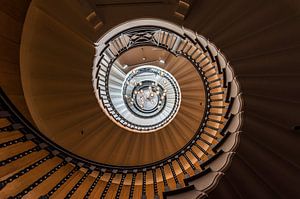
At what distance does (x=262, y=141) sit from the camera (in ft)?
10.4

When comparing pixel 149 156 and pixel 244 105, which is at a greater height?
pixel 244 105

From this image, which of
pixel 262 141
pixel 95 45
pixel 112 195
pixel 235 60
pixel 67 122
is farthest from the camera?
pixel 67 122

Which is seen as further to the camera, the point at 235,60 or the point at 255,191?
the point at 235,60

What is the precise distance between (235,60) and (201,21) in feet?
3.29

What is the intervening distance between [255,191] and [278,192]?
0.31m

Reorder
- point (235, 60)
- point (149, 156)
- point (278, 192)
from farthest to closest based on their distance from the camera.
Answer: point (149, 156) → point (235, 60) → point (278, 192)

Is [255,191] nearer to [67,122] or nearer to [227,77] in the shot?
[227,77]

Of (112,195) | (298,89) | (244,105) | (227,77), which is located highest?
(227,77)

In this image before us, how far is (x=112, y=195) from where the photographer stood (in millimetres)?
4914

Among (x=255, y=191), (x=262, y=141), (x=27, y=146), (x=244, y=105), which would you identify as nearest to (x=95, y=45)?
(x=27, y=146)

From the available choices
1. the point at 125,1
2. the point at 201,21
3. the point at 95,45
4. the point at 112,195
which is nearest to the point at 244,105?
the point at 201,21

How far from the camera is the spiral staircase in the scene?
9.93ft

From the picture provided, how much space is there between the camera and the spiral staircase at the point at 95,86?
9.93 feet

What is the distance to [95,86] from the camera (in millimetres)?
5594
